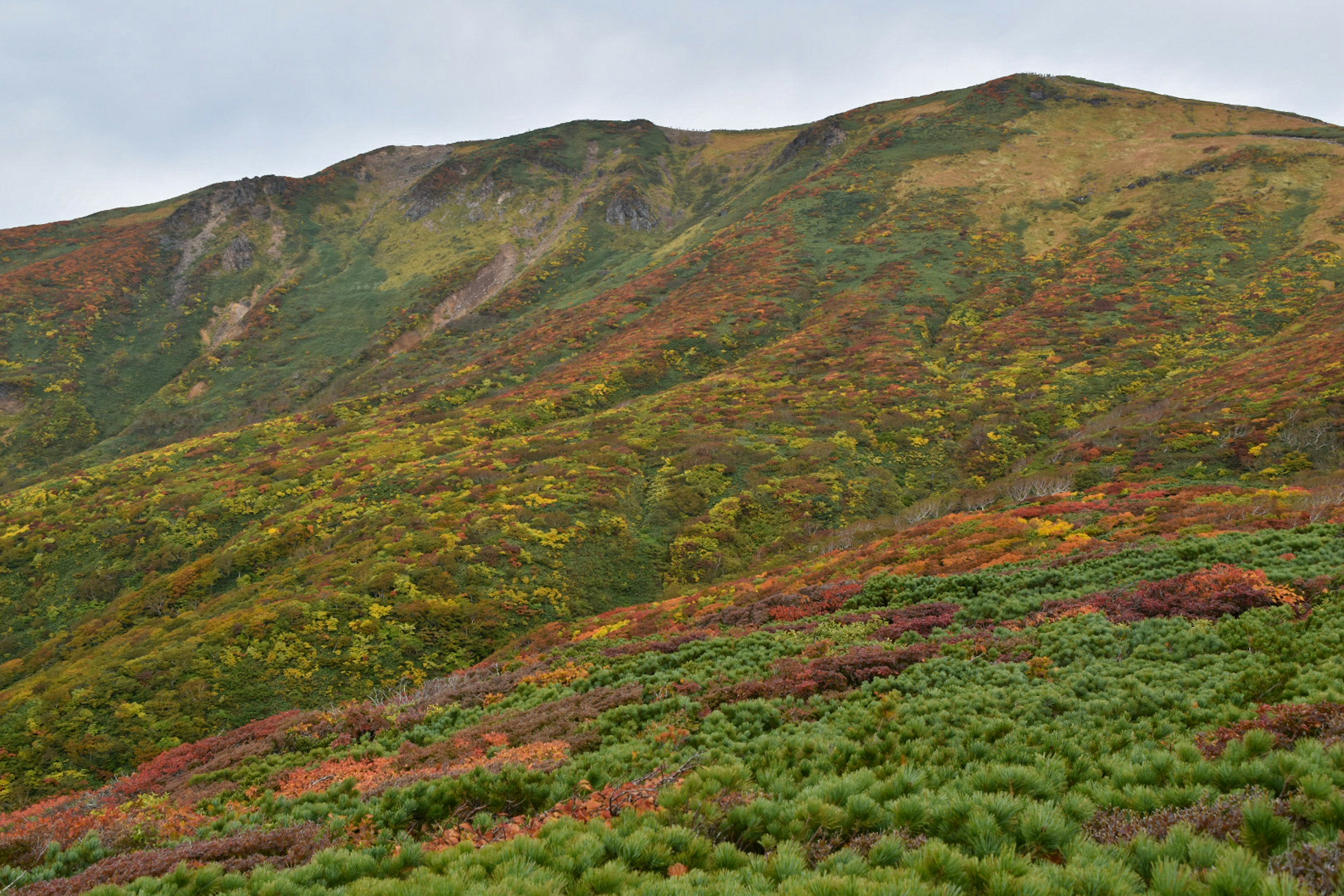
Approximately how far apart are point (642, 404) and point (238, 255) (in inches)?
4281

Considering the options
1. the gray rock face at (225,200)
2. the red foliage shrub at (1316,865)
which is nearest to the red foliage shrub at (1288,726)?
the red foliage shrub at (1316,865)

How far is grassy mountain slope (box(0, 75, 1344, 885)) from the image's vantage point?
26266 millimetres

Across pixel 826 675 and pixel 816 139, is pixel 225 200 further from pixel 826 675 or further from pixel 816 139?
pixel 826 675

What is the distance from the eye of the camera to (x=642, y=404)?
5800 cm

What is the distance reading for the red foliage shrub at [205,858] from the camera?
777cm

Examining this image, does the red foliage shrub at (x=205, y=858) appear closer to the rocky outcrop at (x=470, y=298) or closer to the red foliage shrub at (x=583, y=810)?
the red foliage shrub at (x=583, y=810)

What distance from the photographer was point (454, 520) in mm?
37719

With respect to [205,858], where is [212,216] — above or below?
above

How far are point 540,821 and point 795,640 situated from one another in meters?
10.5

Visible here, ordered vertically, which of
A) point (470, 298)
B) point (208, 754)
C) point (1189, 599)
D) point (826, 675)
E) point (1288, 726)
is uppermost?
point (470, 298)

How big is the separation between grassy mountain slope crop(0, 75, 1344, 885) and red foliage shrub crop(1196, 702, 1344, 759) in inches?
28.8

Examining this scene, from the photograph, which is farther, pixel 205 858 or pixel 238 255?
pixel 238 255

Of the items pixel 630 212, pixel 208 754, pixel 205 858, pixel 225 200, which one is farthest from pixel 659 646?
pixel 225 200

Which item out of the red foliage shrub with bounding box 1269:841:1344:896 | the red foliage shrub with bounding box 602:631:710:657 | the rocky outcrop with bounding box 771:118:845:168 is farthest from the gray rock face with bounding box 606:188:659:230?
the red foliage shrub with bounding box 1269:841:1344:896
